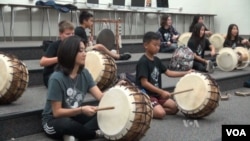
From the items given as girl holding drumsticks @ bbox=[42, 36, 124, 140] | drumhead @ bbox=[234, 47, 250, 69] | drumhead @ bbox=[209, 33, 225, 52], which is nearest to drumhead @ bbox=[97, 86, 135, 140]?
girl holding drumsticks @ bbox=[42, 36, 124, 140]

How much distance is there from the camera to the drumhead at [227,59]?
613 centimetres

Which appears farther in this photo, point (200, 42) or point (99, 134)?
point (200, 42)

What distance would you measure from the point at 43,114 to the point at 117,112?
62 cm

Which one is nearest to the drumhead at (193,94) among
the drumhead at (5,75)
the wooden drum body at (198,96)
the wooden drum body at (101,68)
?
the wooden drum body at (198,96)

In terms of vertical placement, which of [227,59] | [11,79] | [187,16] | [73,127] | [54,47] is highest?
[187,16]

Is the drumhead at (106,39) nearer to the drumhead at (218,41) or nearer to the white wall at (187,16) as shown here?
the white wall at (187,16)

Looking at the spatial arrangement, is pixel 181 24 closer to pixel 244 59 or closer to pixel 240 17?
pixel 240 17

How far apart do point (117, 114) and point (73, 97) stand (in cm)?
37

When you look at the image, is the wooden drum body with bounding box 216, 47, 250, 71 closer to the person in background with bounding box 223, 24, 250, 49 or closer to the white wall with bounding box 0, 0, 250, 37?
the person in background with bounding box 223, 24, 250, 49

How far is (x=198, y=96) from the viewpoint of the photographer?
3.69m

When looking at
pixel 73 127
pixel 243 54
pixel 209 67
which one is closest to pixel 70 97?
pixel 73 127

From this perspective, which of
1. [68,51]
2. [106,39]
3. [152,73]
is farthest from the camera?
[106,39]

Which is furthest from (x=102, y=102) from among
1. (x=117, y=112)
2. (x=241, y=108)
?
(x=241, y=108)

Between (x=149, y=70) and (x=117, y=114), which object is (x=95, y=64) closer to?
(x=149, y=70)
